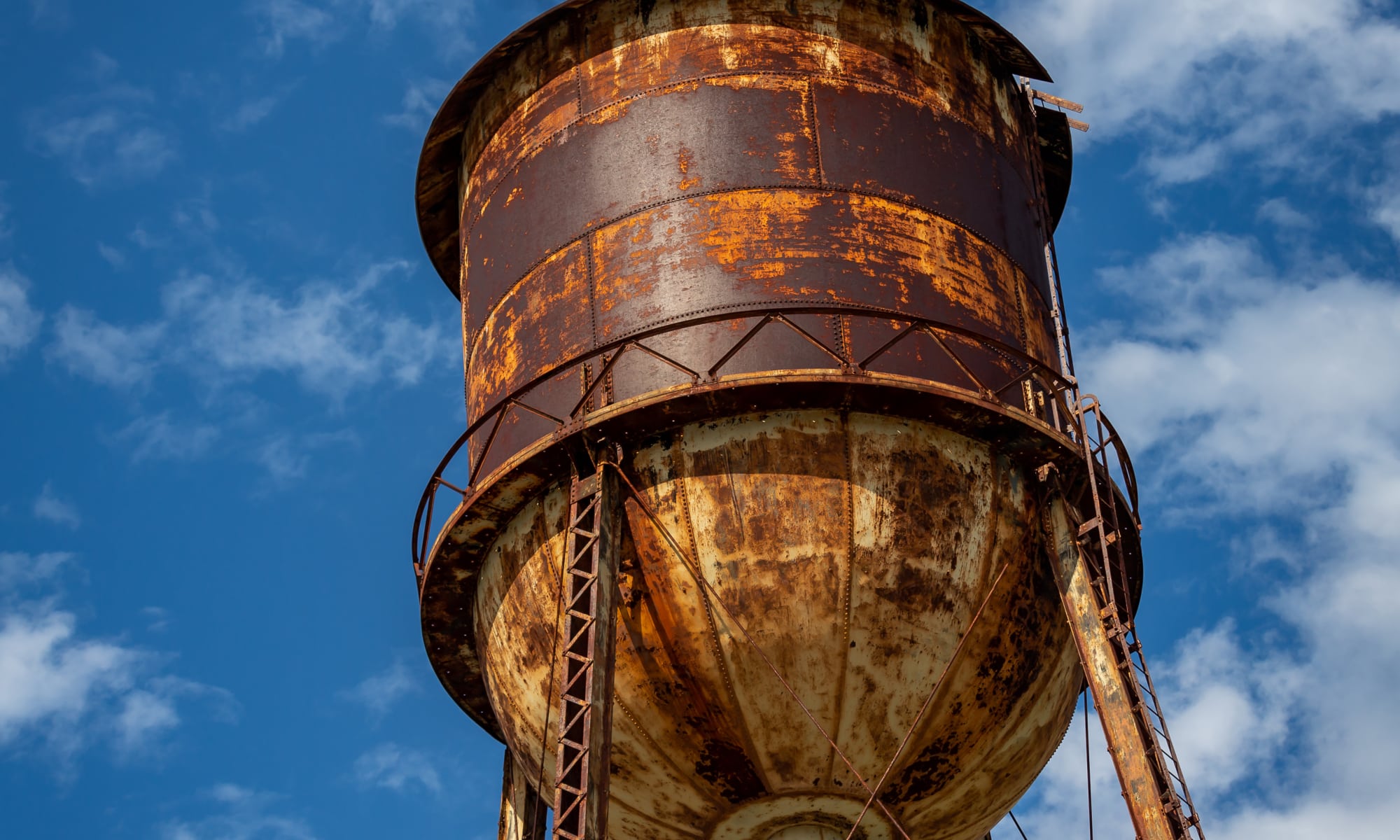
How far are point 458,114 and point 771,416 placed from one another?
17.8 feet

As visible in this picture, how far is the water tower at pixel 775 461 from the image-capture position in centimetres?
1341

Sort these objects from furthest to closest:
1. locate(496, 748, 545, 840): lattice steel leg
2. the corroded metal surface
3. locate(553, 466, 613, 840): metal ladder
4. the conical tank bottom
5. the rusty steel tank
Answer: locate(496, 748, 545, 840): lattice steel leg
the corroded metal surface
the rusty steel tank
the conical tank bottom
locate(553, 466, 613, 840): metal ladder

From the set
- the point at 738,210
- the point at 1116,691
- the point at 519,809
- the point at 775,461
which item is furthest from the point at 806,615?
the point at 519,809

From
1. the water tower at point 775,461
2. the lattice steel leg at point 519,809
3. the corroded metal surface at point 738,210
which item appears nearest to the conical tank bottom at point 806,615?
the water tower at point 775,461

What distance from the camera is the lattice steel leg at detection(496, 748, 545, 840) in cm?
1605

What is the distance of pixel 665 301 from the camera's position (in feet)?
46.7

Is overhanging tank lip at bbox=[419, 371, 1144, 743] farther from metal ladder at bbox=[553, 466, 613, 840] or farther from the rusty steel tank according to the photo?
metal ladder at bbox=[553, 466, 613, 840]

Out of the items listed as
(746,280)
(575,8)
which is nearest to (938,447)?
(746,280)

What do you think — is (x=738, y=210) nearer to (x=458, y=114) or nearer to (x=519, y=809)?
(x=458, y=114)

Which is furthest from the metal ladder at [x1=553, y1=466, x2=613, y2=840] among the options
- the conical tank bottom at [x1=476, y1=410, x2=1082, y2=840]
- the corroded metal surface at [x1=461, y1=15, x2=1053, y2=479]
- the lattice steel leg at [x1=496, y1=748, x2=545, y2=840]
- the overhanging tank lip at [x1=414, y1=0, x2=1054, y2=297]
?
the overhanging tank lip at [x1=414, y1=0, x2=1054, y2=297]

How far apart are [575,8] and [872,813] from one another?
24.3 feet

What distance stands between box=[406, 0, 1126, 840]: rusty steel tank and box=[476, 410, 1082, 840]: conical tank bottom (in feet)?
0.08

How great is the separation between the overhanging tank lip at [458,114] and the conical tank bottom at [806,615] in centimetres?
436

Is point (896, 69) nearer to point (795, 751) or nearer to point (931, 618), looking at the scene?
point (931, 618)
